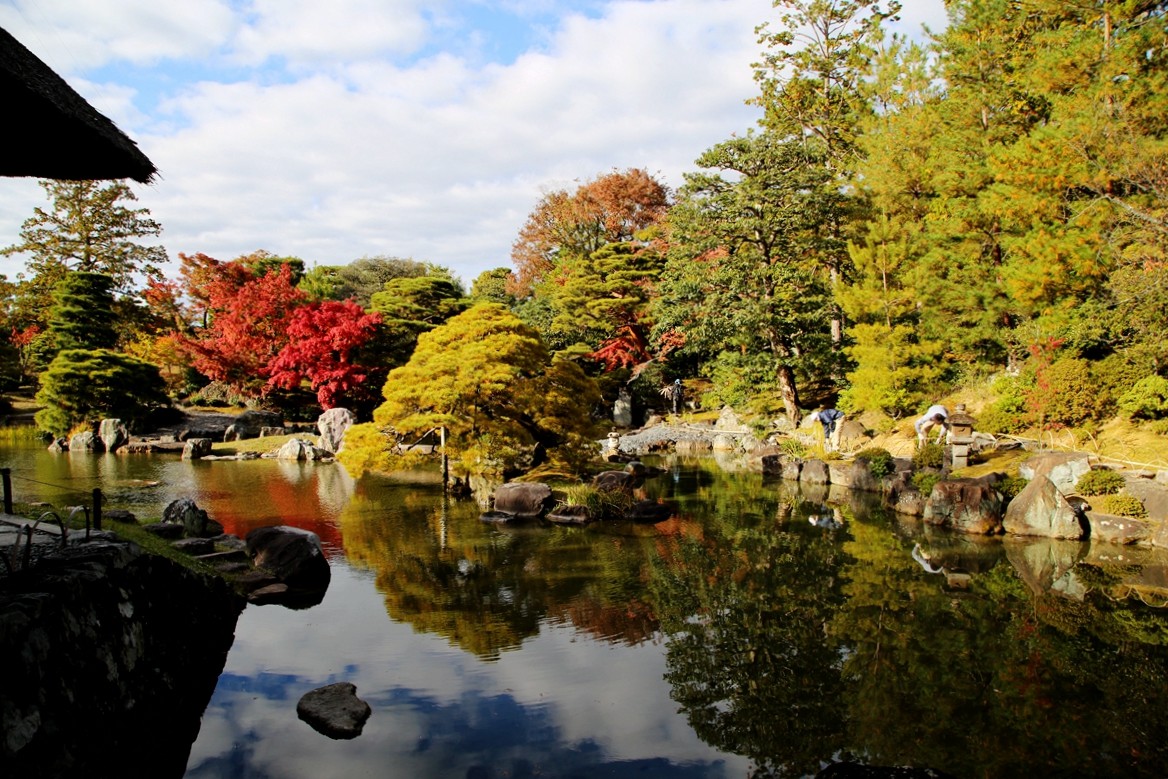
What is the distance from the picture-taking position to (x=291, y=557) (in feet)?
31.3

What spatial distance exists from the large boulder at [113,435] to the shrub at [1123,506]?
2713 cm

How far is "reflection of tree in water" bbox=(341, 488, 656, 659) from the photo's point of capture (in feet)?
26.6

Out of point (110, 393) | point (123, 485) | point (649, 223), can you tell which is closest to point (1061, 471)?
point (123, 485)

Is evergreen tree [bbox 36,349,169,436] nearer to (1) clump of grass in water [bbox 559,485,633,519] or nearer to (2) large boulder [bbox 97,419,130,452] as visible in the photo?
(2) large boulder [bbox 97,419,130,452]

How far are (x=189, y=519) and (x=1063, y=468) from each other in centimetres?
1431

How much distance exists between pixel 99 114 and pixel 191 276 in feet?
99.6

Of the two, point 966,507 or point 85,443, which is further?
point 85,443

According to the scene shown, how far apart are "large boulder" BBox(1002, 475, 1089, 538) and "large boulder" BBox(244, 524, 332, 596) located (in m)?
11.1

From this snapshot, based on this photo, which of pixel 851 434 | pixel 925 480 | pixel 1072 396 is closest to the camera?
pixel 1072 396

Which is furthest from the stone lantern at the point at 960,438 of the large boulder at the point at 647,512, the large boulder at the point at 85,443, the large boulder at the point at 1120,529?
the large boulder at the point at 85,443

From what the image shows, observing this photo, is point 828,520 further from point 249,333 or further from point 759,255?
point 249,333

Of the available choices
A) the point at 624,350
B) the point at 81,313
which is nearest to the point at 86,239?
the point at 81,313

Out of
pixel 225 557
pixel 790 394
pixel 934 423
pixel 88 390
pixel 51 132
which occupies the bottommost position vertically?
pixel 225 557

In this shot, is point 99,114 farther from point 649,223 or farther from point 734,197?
point 649,223
